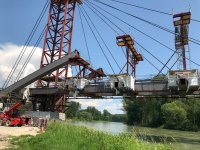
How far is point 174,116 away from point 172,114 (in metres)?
0.97

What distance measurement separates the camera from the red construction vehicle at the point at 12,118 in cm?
3643

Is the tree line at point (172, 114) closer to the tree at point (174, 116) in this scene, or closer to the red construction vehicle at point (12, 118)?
the tree at point (174, 116)

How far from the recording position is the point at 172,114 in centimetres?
8144

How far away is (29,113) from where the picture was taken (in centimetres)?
4478

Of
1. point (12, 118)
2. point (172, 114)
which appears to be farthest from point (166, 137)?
point (172, 114)

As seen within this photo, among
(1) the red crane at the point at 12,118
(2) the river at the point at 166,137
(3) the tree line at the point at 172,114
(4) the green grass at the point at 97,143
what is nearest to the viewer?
(4) the green grass at the point at 97,143

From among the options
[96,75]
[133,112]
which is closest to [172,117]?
[133,112]

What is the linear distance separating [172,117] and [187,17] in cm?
4434

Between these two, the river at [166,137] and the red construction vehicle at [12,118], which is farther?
the red construction vehicle at [12,118]

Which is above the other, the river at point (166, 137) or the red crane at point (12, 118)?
the red crane at point (12, 118)

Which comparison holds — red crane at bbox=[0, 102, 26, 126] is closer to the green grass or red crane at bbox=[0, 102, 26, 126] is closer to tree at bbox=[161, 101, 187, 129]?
the green grass

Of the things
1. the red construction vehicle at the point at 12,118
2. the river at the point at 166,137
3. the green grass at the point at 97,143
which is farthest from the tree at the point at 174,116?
the green grass at the point at 97,143

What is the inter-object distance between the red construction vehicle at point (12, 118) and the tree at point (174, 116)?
52.0 meters

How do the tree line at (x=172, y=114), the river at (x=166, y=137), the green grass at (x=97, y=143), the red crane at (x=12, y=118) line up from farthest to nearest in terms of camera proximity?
the tree line at (x=172, y=114) → the red crane at (x=12, y=118) → the river at (x=166, y=137) → the green grass at (x=97, y=143)
